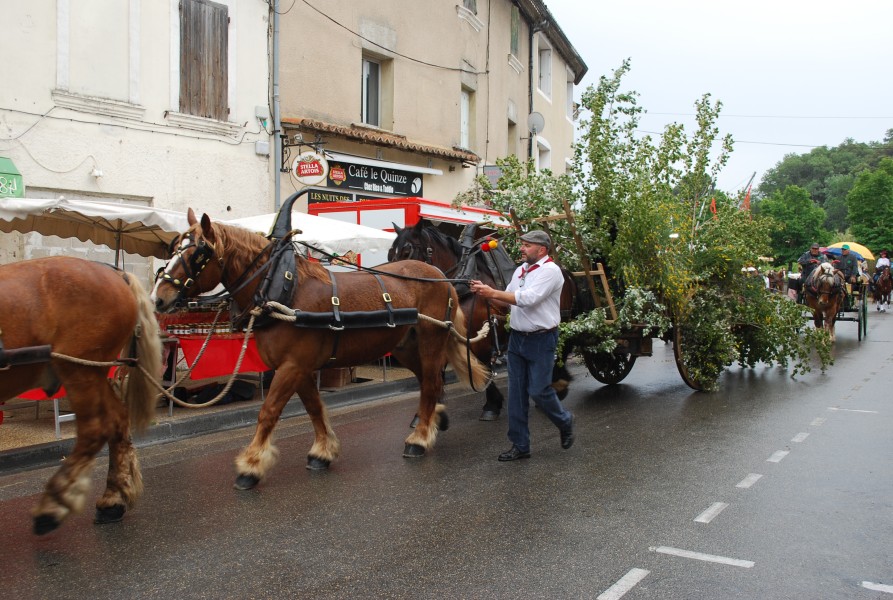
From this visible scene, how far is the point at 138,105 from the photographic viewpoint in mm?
11547

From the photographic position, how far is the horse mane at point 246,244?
5.33 m

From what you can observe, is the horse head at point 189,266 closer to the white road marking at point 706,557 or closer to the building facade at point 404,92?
the white road marking at point 706,557

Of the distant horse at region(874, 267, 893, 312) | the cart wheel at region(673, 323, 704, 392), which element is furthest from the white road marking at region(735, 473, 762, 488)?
the distant horse at region(874, 267, 893, 312)

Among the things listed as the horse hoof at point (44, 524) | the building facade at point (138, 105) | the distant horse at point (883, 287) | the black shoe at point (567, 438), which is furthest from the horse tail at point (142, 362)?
the distant horse at point (883, 287)

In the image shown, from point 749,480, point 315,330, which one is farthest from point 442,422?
point 749,480

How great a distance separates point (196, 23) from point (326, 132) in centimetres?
304

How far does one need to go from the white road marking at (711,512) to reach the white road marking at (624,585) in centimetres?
98

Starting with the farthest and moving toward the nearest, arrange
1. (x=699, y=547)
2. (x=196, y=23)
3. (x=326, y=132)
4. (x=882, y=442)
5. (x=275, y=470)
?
(x=326, y=132) < (x=196, y=23) < (x=882, y=442) < (x=275, y=470) < (x=699, y=547)

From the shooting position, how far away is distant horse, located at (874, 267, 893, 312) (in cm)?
2862

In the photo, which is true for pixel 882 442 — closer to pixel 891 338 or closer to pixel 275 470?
pixel 275 470

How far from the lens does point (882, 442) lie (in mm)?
6738

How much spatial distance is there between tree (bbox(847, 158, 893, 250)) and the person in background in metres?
46.2

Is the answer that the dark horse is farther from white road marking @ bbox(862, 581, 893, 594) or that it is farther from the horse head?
white road marking @ bbox(862, 581, 893, 594)

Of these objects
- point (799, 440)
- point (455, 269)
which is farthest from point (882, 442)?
point (455, 269)
